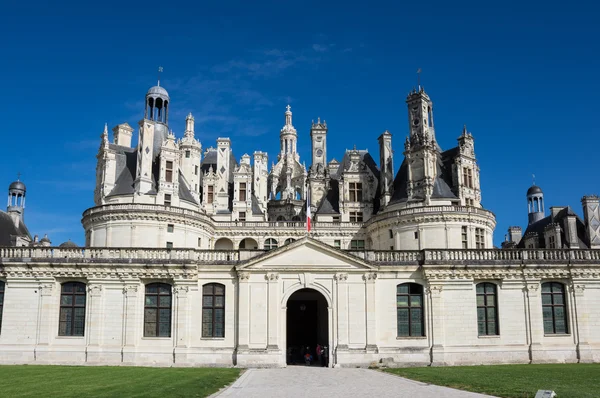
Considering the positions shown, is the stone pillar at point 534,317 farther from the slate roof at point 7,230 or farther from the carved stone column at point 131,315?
the slate roof at point 7,230

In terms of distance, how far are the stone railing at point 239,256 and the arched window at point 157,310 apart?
64.0 inches

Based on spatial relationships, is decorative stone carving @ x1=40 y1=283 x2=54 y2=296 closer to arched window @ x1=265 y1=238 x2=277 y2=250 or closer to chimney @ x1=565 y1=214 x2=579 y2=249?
arched window @ x1=265 y1=238 x2=277 y2=250

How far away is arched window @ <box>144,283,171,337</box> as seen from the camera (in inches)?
1259

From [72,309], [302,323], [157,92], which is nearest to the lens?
[72,309]

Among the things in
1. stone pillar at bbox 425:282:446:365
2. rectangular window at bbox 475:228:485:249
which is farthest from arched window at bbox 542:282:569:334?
rectangular window at bbox 475:228:485:249

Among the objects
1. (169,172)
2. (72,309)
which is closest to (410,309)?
(72,309)

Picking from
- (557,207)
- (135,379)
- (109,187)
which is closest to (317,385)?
(135,379)

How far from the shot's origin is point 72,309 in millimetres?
31969

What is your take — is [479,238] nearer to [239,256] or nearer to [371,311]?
[371,311]

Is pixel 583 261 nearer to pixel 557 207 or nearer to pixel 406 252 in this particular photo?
pixel 406 252

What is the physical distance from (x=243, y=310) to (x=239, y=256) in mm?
2983

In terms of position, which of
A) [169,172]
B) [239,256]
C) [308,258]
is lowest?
[308,258]

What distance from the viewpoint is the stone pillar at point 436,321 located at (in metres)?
31.3

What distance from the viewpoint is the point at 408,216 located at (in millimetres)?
47719
